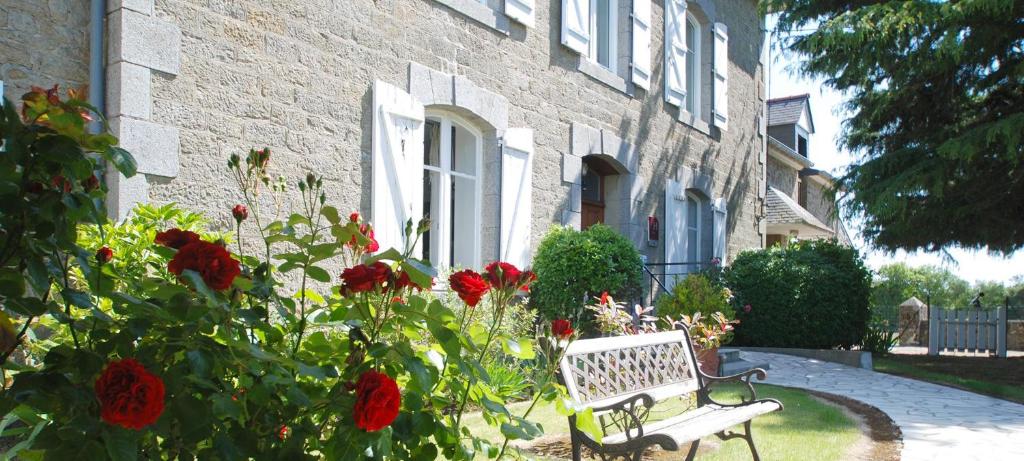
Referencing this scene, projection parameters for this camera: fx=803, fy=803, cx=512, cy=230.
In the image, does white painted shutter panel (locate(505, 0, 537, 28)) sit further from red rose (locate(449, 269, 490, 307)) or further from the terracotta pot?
red rose (locate(449, 269, 490, 307))

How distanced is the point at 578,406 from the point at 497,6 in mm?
6212

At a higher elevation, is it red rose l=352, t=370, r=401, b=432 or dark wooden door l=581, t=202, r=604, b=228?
dark wooden door l=581, t=202, r=604, b=228

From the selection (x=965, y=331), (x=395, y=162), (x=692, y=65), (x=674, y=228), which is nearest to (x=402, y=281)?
(x=395, y=162)

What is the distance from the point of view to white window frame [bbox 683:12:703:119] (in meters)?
12.2

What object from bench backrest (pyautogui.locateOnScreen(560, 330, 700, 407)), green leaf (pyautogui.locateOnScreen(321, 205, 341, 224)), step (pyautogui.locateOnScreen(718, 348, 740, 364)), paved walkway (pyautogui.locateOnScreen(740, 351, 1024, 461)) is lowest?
paved walkway (pyautogui.locateOnScreen(740, 351, 1024, 461))

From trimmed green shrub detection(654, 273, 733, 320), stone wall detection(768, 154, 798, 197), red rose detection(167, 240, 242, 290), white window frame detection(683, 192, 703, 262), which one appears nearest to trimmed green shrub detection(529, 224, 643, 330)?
trimmed green shrub detection(654, 273, 733, 320)

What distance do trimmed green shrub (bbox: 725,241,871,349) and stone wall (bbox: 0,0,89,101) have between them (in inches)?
358

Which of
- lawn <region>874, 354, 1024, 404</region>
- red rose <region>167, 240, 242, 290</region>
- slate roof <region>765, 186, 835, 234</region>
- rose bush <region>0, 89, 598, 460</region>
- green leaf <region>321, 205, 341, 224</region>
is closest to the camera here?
rose bush <region>0, 89, 598, 460</region>

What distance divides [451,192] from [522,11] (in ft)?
6.44

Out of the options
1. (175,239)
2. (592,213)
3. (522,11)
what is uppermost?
(522,11)

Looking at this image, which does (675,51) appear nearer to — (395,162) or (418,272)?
(395,162)

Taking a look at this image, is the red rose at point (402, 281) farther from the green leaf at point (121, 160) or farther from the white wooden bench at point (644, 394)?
the white wooden bench at point (644, 394)

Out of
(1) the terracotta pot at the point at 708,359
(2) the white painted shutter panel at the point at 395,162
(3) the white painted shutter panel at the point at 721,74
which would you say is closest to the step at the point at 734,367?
(1) the terracotta pot at the point at 708,359

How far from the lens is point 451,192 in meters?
7.76
